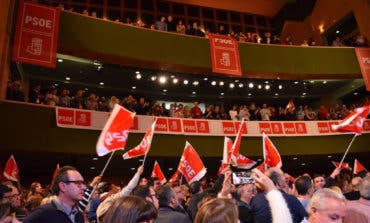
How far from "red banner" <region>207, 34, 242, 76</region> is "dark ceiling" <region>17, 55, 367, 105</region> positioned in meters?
3.31

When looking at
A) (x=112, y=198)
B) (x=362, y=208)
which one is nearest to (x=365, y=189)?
(x=362, y=208)

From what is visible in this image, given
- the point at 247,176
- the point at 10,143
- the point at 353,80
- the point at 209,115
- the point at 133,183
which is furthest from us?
the point at 353,80

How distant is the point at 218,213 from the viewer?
6.75 feet

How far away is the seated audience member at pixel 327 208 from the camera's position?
2.53 m

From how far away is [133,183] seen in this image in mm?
4641

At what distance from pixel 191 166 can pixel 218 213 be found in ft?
22.4

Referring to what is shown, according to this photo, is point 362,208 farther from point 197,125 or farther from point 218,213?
point 197,125

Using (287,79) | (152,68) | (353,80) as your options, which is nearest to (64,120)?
(152,68)

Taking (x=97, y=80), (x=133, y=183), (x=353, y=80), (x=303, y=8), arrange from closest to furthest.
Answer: (x=133, y=183)
(x=97, y=80)
(x=353, y=80)
(x=303, y=8)

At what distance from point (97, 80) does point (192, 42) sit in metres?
4.89

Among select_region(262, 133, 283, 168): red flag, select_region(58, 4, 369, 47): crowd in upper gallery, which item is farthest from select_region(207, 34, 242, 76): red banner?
select_region(262, 133, 283, 168): red flag

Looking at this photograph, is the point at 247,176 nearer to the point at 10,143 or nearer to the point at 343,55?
the point at 10,143

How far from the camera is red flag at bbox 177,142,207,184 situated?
8617mm

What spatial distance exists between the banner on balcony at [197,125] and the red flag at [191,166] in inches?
211
